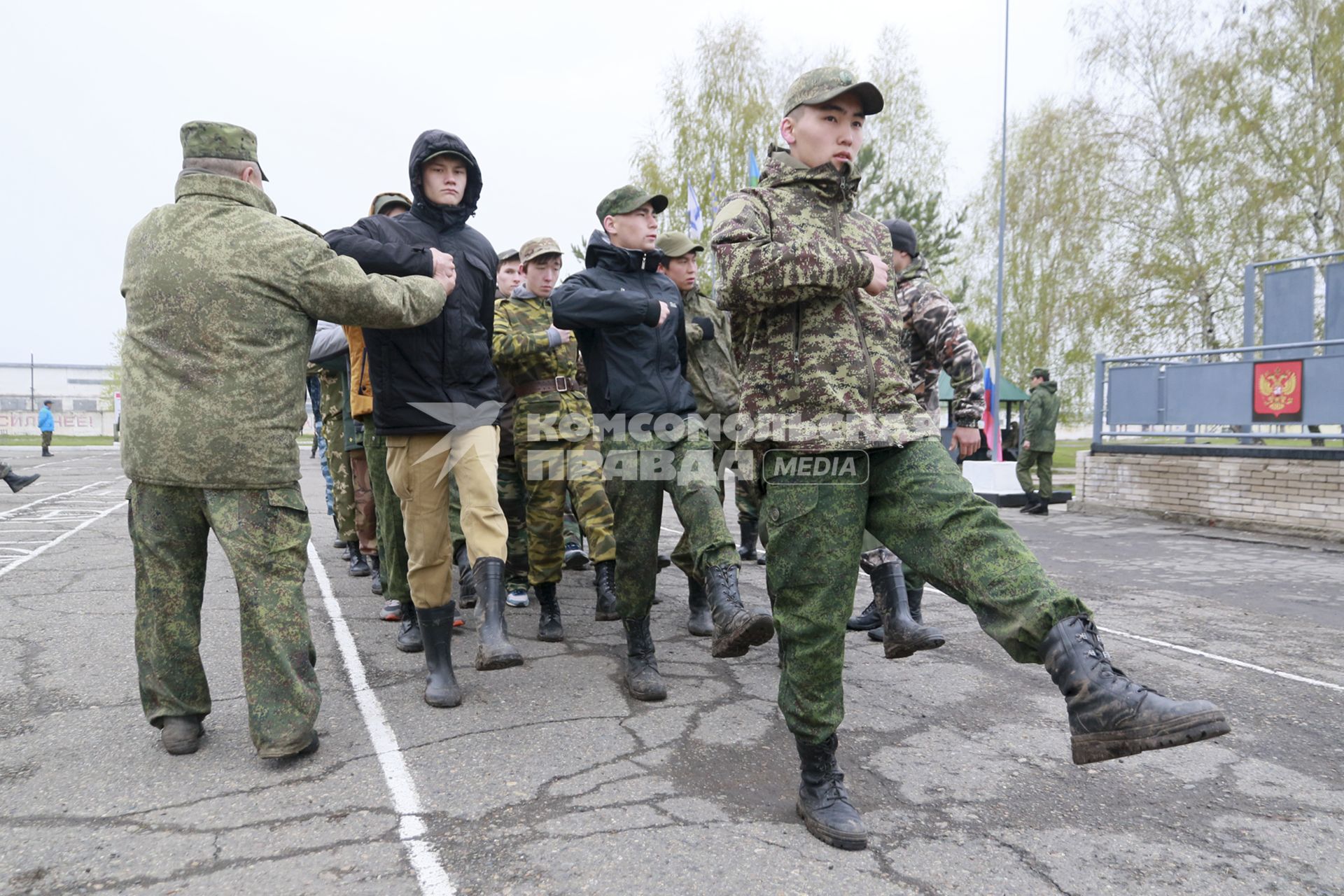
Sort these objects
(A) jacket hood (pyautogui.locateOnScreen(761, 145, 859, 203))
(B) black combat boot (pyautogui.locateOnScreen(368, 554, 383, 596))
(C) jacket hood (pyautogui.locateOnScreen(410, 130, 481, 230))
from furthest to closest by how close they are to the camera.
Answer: (B) black combat boot (pyautogui.locateOnScreen(368, 554, 383, 596)), (C) jacket hood (pyautogui.locateOnScreen(410, 130, 481, 230)), (A) jacket hood (pyautogui.locateOnScreen(761, 145, 859, 203))

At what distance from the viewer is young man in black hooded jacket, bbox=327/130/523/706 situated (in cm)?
367

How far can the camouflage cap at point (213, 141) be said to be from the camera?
302 centimetres

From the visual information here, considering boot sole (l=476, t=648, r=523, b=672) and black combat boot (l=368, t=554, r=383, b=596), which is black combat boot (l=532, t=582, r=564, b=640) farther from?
black combat boot (l=368, t=554, r=383, b=596)

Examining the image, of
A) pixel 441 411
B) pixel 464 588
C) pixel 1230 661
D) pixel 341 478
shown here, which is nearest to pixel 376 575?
pixel 341 478

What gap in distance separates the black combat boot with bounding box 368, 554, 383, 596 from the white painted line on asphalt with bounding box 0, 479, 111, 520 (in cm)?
646

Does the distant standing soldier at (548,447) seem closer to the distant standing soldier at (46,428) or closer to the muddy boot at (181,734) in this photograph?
the muddy boot at (181,734)

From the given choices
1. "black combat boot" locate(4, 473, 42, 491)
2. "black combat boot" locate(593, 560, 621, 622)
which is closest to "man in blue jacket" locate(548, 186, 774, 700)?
"black combat boot" locate(593, 560, 621, 622)

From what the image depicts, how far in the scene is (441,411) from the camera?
3695 millimetres

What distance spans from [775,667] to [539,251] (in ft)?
9.18

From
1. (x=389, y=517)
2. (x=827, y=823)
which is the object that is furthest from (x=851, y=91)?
(x=389, y=517)

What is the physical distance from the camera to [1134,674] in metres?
4.13

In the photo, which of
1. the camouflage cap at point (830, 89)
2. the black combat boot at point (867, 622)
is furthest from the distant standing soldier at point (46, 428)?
the camouflage cap at point (830, 89)

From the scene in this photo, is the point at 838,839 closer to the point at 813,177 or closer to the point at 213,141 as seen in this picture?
the point at 813,177

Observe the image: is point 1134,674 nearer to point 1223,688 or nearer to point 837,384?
point 1223,688
